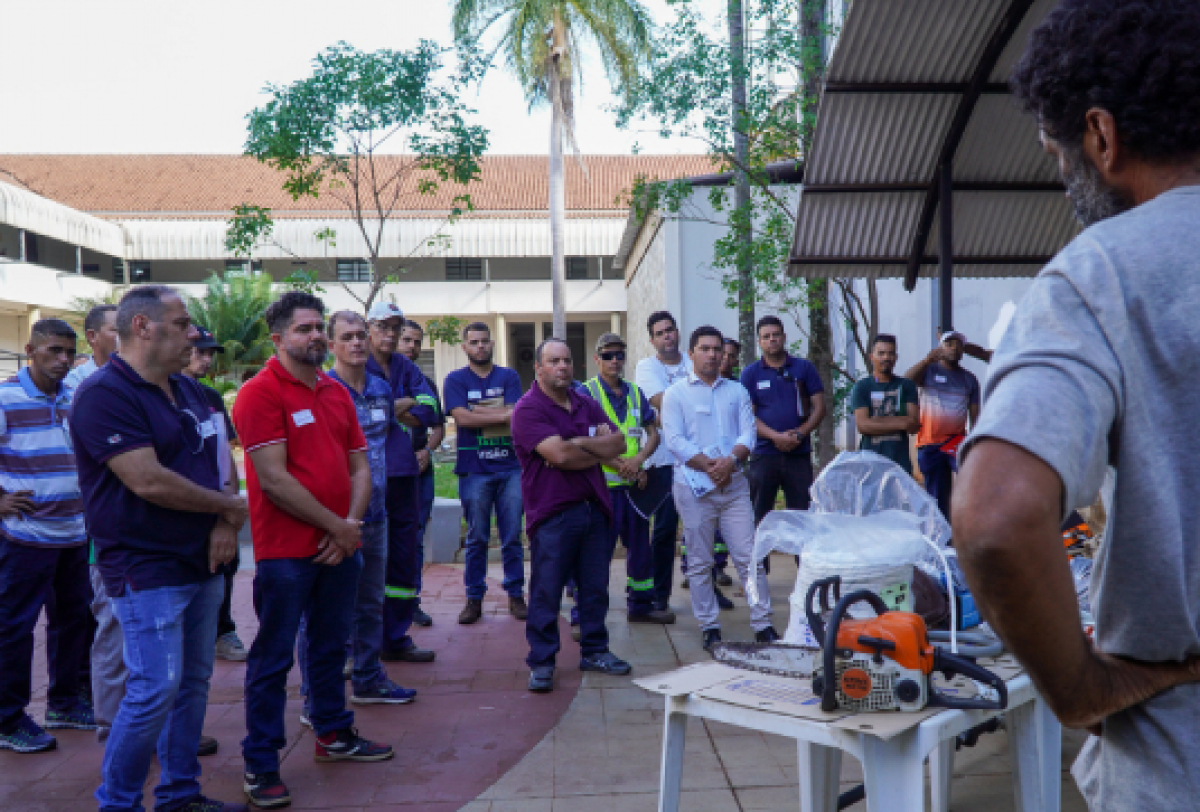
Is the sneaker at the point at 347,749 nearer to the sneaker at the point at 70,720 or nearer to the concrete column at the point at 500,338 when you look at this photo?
the sneaker at the point at 70,720

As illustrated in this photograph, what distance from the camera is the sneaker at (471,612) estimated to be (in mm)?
6988

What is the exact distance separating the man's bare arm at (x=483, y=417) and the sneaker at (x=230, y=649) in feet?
6.95

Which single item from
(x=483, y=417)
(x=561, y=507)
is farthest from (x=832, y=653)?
(x=483, y=417)

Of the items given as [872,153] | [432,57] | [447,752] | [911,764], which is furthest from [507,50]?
[911,764]

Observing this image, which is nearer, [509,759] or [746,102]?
[509,759]

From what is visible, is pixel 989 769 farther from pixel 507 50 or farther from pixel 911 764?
pixel 507 50

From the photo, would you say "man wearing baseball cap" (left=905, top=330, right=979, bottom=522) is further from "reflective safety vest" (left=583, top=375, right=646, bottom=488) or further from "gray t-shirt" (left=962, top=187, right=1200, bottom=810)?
"gray t-shirt" (left=962, top=187, right=1200, bottom=810)

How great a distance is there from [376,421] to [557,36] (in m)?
18.4

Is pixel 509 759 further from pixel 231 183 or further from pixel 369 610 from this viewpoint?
pixel 231 183

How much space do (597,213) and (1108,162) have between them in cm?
3065

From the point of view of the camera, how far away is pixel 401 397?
21.8 feet

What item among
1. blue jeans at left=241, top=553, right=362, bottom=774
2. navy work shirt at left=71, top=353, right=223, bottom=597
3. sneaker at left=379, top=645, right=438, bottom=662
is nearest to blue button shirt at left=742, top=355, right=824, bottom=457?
sneaker at left=379, top=645, right=438, bottom=662

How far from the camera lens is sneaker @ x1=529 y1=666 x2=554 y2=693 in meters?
5.38

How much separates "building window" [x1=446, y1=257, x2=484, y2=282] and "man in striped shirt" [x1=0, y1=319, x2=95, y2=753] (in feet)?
95.4
